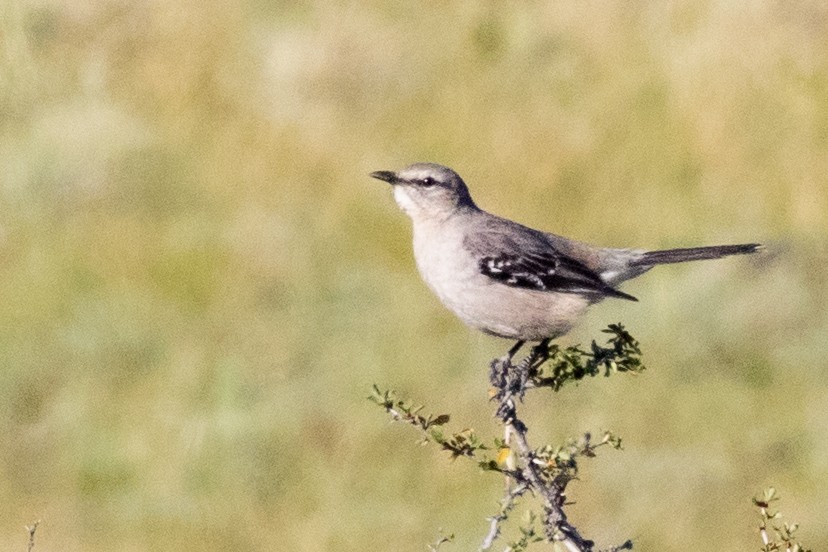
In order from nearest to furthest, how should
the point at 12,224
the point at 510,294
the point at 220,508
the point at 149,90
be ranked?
1. the point at 510,294
2. the point at 220,508
3. the point at 12,224
4. the point at 149,90

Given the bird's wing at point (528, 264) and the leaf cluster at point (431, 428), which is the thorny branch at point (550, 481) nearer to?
the leaf cluster at point (431, 428)

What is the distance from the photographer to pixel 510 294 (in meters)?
8.40

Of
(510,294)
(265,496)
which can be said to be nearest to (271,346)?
(265,496)

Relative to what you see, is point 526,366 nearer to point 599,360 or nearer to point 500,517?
point 599,360

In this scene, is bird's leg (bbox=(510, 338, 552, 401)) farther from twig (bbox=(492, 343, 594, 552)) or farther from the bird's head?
the bird's head

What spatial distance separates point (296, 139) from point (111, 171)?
1627 millimetres

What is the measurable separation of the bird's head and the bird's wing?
11.0 inches

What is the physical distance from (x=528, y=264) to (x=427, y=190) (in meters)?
0.81

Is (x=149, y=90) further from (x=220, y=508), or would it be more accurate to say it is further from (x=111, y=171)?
(x=220, y=508)

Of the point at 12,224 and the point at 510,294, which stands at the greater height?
the point at 12,224

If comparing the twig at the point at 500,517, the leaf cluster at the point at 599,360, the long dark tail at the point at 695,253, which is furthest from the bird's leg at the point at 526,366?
the twig at the point at 500,517

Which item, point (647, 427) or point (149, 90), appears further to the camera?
point (149, 90)

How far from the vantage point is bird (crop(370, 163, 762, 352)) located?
832 centimetres

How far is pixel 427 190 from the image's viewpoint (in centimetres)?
923
